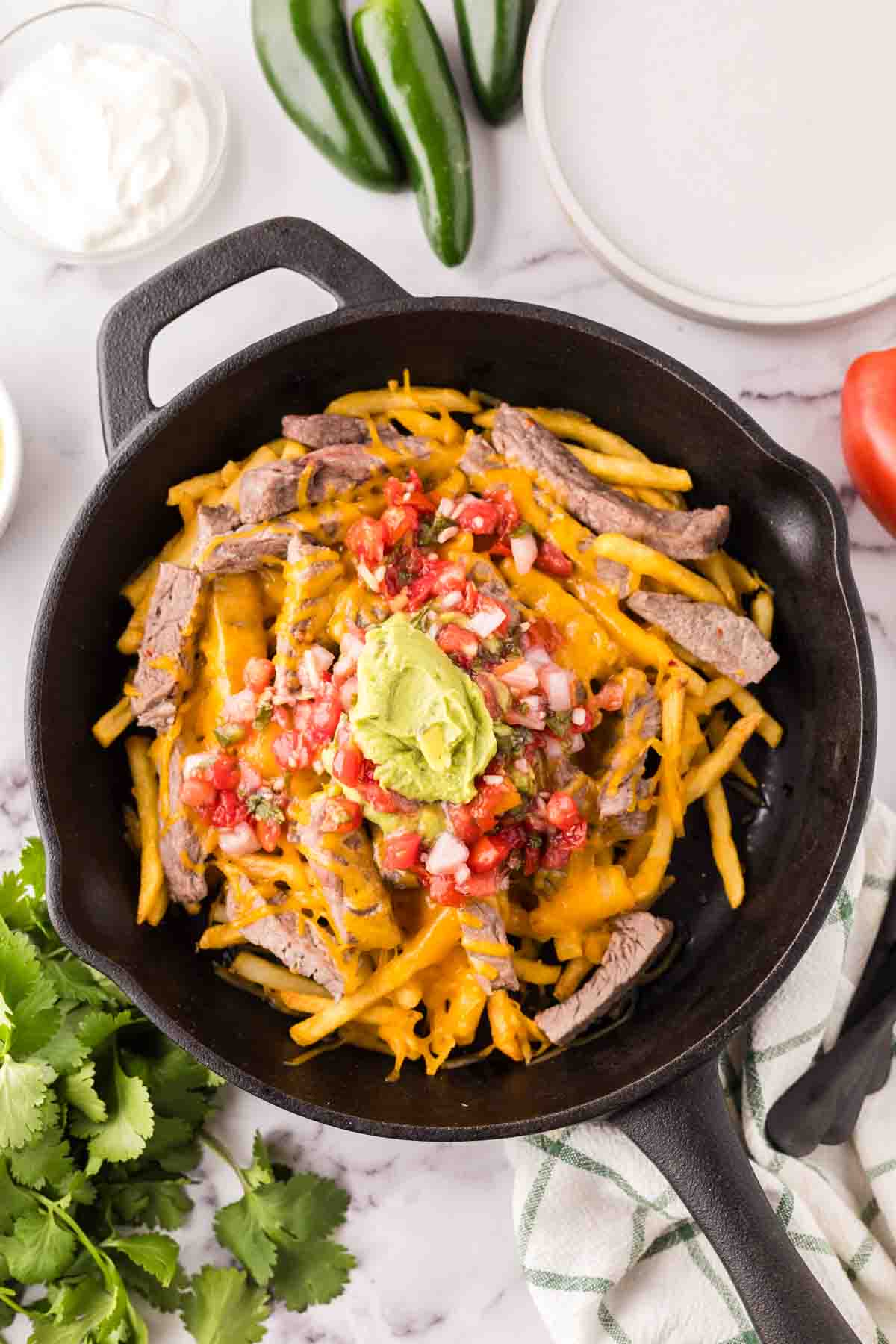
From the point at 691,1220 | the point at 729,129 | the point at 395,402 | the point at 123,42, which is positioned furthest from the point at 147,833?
the point at 729,129

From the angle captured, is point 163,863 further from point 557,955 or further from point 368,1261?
point 368,1261

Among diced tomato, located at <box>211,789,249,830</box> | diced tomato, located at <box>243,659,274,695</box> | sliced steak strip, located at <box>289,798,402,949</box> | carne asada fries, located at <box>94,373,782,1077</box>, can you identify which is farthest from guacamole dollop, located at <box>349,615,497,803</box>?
diced tomato, located at <box>211,789,249,830</box>

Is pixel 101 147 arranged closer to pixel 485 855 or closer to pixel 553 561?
pixel 553 561

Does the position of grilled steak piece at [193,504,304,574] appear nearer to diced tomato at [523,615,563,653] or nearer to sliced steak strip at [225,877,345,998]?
diced tomato at [523,615,563,653]

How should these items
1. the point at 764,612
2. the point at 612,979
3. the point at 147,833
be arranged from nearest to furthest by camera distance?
the point at 612,979
the point at 147,833
the point at 764,612

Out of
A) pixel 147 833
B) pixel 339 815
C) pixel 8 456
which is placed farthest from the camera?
pixel 8 456

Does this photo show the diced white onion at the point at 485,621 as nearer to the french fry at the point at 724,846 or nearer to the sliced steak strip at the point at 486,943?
the sliced steak strip at the point at 486,943

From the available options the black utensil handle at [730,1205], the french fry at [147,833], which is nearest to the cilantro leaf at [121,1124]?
the french fry at [147,833]

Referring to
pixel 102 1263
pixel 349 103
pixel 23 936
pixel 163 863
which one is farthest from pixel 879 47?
pixel 102 1263
